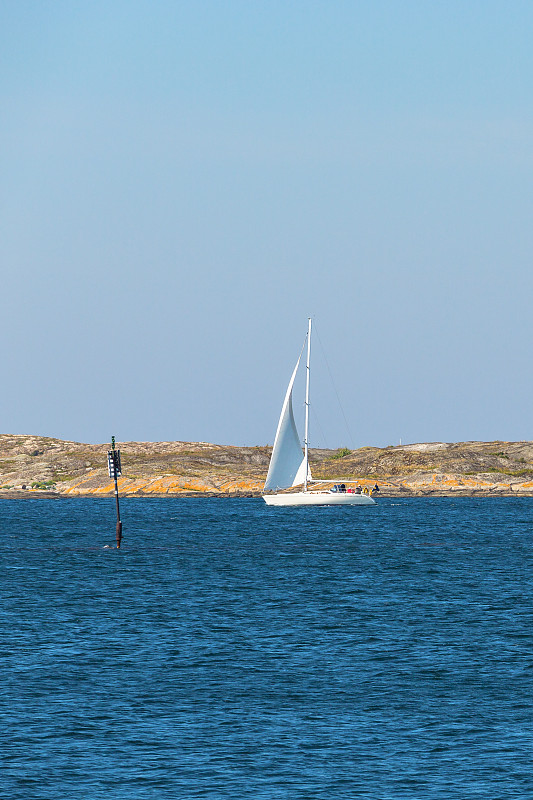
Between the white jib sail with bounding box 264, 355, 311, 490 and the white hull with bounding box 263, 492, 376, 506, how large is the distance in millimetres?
2958

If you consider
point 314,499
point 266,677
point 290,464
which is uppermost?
point 290,464

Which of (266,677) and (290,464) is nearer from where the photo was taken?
(266,677)

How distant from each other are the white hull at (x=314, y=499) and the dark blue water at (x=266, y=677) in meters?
53.1

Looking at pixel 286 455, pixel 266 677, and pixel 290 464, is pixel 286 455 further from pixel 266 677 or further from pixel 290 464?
pixel 266 677

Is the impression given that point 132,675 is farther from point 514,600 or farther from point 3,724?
point 514,600

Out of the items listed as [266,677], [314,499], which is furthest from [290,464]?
[266,677]

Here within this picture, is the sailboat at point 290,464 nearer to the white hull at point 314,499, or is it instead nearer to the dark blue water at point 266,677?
the white hull at point 314,499

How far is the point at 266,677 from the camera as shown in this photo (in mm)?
36906

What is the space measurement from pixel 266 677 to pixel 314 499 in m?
97.4

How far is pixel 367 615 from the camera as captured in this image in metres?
51.2

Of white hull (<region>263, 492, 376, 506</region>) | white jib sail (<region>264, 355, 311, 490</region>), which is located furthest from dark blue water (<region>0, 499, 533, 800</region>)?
white hull (<region>263, 492, 376, 506</region>)

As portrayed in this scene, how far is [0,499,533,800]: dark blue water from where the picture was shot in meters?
26.2

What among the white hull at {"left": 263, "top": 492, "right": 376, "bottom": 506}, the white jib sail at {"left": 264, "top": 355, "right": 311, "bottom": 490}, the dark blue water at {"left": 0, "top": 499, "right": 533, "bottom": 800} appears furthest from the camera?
the white hull at {"left": 263, "top": 492, "right": 376, "bottom": 506}

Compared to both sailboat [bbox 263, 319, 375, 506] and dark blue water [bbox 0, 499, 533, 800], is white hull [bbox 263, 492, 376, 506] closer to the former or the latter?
sailboat [bbox 263, 319, 375, 506]
